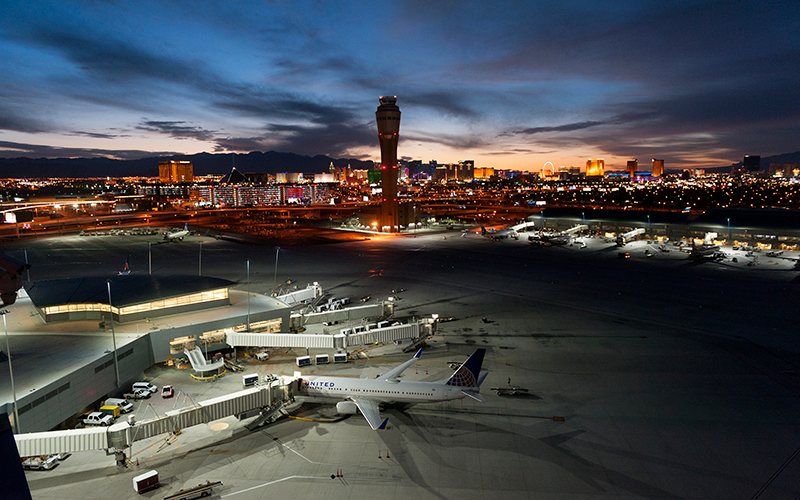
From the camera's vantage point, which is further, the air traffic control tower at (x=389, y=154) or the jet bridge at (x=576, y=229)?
the air traffic control tower at (x=389, y=154)

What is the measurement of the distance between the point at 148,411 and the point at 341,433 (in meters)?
14.7

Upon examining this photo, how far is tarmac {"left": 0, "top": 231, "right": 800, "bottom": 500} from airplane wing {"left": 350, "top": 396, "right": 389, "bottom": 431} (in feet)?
3.12

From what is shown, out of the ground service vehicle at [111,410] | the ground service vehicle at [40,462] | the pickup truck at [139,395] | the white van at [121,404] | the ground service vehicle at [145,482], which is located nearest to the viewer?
the ground service vehicle at [145,482]

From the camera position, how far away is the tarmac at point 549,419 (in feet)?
74.1

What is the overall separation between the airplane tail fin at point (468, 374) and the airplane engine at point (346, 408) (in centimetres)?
691

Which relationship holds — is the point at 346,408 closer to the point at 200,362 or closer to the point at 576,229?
the point at 200,362

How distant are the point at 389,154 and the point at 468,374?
373 feet

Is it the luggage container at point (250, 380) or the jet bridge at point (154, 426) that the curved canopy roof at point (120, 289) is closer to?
the luggage container at point (250, 380)

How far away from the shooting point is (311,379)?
31.2 m

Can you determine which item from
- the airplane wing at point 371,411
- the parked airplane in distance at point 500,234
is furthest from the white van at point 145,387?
the parked airplane in distance at point 500,234

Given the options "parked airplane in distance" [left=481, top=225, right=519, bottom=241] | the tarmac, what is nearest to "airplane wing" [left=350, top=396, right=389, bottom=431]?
the tarmac

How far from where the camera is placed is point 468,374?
29.6 m

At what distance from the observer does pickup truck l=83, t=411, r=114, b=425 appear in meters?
28.3

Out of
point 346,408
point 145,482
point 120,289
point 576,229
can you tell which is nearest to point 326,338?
point 346,408
